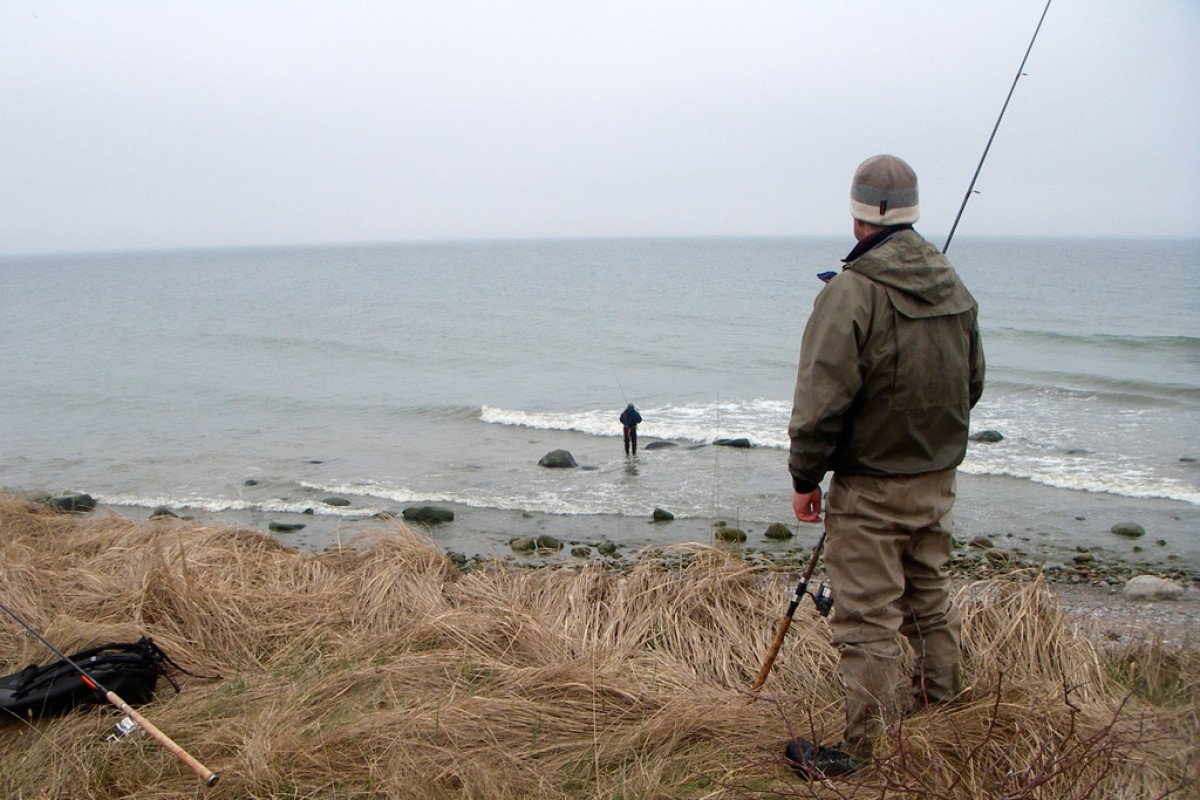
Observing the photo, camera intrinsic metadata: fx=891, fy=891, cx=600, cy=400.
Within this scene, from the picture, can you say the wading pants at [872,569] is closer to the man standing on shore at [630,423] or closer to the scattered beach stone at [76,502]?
the man standing on shore at [630,423]

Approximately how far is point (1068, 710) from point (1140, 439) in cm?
1509

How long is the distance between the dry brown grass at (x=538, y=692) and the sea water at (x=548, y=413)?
19.8ft

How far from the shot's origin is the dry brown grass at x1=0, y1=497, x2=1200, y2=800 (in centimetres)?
280

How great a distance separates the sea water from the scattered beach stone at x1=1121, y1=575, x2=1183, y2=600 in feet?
6.61

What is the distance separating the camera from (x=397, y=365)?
2912cm

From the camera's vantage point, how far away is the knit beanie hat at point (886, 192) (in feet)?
9.64

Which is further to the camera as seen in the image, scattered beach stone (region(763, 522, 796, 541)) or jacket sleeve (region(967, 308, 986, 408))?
scattered beach stone (region(763, 522, 796, 541))

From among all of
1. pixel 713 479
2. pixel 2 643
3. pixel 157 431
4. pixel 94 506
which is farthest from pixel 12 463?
pixel 2 643

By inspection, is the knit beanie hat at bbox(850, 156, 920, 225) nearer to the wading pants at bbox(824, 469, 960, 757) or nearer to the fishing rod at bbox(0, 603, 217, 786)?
the wading pants at bbox(824, 469, 960, 757)

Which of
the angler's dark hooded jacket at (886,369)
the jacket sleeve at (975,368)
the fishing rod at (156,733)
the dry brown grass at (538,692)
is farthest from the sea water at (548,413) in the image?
the angler's dark hooded jacket at (886,369)

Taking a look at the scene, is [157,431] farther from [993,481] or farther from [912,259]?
[912,259]

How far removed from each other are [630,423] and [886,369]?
38.8 ft

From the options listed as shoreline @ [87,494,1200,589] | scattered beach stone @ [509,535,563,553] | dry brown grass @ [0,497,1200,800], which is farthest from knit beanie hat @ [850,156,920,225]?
scattered beach stone @ [509,535,563,553]

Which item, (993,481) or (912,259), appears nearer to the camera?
(912,259)
